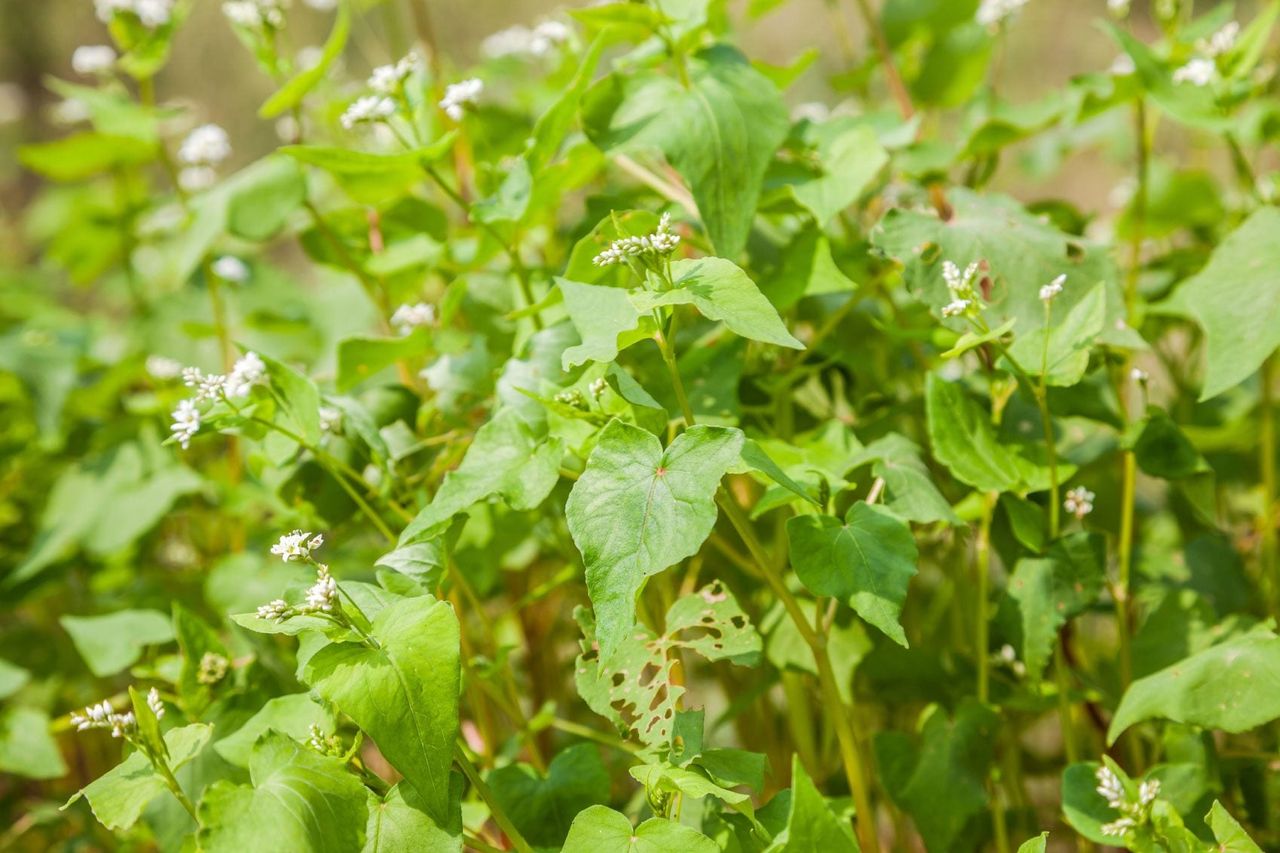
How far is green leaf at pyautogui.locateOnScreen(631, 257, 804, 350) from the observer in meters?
0.62

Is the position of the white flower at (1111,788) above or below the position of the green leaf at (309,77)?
below

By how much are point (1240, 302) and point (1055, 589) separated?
27 centimetres

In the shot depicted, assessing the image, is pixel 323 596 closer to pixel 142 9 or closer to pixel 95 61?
pixel 142 9

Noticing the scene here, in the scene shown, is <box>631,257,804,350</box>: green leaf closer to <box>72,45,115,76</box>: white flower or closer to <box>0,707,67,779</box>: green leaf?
<box>0,707,67,779</box>: green leaf

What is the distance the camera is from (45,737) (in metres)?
1.01

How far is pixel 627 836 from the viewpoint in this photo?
24.5 inches

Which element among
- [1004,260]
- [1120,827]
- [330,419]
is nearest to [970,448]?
[1004,260]

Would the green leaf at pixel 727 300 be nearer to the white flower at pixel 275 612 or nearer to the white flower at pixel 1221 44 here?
the white flower at pixel 275 612

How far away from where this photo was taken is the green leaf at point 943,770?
80 cm

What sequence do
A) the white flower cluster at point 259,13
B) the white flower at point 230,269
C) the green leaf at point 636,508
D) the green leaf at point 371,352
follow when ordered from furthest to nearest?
1. the white flower at point 230,269
2. the white flower cluster at point 259,13
3. the green leaf at point 371,352
4. the green leaf at point 636,508

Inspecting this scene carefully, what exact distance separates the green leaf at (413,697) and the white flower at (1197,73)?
81 centimetres

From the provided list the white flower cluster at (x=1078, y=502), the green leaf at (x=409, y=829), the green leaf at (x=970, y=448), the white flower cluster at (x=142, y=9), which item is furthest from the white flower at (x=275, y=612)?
the white flower cluster at (x=142, y=9)

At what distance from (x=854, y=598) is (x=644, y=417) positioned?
171 mm

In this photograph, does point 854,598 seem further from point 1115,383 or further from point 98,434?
point 98,434
